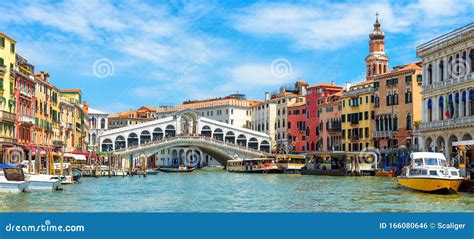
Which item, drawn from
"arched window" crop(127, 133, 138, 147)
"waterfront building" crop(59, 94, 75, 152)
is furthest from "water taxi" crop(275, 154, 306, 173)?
"waterfront building" crop(59, 94, 75, 152)

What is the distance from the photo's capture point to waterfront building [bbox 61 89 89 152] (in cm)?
3422

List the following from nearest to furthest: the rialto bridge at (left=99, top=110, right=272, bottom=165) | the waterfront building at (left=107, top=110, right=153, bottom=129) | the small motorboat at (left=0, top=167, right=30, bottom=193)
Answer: the small motorboat at (left=0, top=167, right=30, bottom=193) < the rialto bridge at (left=99, top=110, right=272, bottom=165) < the waterfront building at (left=107, top=110, right=153, bottom=129)

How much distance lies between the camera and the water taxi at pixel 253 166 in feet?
119

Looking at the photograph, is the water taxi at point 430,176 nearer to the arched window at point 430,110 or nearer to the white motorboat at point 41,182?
the arched window at point 430,110

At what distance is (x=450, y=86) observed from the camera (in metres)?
22.4

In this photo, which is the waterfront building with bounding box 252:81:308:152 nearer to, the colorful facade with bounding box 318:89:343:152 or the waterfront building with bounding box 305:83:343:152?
the waterfront building with bounding box 305:83:343:152

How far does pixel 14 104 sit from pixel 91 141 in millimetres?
23220

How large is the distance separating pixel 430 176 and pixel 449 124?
7.11 metres

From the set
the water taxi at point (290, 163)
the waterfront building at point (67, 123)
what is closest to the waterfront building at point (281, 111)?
the water taxi at point (290, 163)

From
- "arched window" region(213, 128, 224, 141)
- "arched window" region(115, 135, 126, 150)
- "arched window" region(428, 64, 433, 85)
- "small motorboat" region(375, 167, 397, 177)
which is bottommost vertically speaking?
"small motorboat" region(375, 167, 397, 177)

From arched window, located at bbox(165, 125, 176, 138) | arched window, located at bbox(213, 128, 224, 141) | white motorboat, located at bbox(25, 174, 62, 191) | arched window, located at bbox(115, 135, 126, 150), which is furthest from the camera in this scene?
arched window, located at bbox(213, 128, 224, 141)

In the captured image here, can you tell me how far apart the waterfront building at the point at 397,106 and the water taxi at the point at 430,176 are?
12.9 meters
